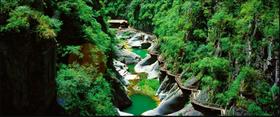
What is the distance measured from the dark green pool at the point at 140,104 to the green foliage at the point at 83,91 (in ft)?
15.6

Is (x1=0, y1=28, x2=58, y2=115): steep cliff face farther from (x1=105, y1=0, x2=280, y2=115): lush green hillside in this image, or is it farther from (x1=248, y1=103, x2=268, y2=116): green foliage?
(x1=105, y1=0, x2=280, y2=115): lush green hillside

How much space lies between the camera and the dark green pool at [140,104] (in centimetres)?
2389

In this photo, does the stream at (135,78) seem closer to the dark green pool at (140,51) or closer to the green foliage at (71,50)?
the dark green pool at (140,51)

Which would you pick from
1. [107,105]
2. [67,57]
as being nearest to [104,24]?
[67,57]

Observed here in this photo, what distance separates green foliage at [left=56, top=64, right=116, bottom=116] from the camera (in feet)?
52.8

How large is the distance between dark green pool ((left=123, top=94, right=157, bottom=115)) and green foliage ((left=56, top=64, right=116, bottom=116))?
188 inches

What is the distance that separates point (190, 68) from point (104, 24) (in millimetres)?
7609

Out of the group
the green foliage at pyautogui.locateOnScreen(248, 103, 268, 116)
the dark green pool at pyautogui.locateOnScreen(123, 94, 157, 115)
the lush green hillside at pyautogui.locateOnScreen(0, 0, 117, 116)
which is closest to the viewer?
the lush green hillside at pyautogui.locateOnScreen(0, 0, 117, 116)

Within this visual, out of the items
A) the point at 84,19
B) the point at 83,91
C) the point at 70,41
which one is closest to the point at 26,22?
the point at 83,91

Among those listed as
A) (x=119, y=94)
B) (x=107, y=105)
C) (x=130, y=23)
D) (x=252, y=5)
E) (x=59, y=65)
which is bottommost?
(x=130, y=23)

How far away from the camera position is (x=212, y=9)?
26.1 metres

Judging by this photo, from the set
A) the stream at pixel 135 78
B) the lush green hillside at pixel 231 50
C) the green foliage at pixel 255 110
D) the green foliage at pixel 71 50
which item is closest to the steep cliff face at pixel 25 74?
the green foliage at pixel 71 50

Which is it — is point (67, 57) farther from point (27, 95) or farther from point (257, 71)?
point (257, 71)

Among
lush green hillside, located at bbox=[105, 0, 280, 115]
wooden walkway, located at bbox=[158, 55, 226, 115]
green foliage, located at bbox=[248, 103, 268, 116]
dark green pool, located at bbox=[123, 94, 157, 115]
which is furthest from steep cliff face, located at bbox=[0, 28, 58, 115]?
dark green pool, located at bbox=[123, 94, 157, 115]
